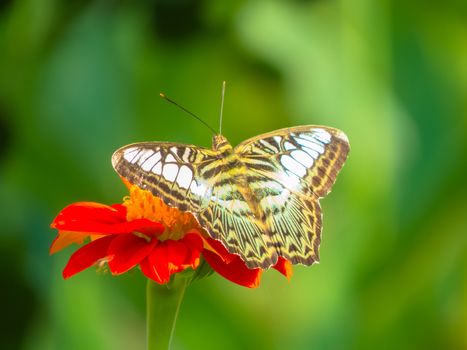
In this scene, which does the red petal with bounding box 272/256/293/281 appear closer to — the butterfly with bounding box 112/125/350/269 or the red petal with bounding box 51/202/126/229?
the butterfly with bounding box 112/125/350/269

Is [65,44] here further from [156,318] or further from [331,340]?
[156,318]

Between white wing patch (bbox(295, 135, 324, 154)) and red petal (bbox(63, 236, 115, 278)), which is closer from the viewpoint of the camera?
red petal (bbox(63, 236, 115, 278))

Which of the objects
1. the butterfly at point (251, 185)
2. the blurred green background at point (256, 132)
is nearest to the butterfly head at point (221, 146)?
the butterfly at point (251, 185)

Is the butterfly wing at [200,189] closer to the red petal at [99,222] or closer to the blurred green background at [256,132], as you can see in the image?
the red petal at [99,222]

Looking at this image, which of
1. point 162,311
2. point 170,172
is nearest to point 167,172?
point 170,172

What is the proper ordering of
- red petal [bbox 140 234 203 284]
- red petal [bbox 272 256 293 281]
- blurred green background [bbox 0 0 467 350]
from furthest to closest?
blurred green background [bbox 0 0 467 350] < red petal [bbox 272 256 293 281] < red petal [bbox 140 234 203 284]

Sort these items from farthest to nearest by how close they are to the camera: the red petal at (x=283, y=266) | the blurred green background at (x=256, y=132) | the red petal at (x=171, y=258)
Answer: the blurred green background at (x=256, y=132) < the red petal at (x=283, y=266) < the red petal at (x=171, y=258)

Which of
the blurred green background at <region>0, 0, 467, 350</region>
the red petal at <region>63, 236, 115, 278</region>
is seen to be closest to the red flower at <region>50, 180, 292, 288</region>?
the red petal at <region>63, 236, 115, 278</region>
